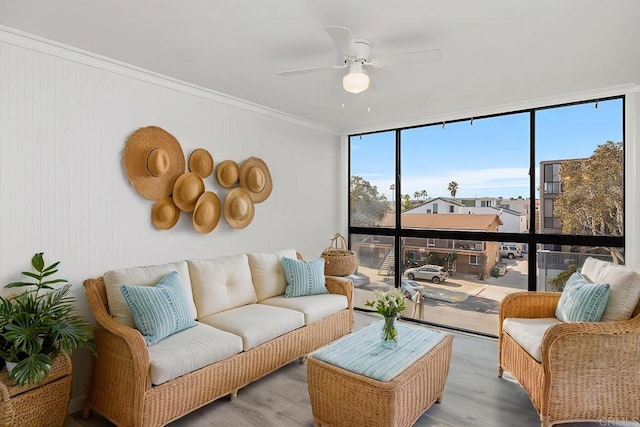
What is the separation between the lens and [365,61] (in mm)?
2570

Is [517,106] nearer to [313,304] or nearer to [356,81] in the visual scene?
[356,81]

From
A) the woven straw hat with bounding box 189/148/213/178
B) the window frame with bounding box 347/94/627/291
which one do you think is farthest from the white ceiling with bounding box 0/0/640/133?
the woven straw hat with bounding box 189/148/213/178

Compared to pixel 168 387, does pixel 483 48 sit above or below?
above

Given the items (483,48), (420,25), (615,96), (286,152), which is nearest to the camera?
(420,25)

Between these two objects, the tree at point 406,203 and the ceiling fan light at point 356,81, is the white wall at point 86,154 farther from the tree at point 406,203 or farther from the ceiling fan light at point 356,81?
the tree at point 406,203

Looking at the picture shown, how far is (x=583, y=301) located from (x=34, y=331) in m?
3.51

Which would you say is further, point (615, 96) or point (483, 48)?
point (615, 96)

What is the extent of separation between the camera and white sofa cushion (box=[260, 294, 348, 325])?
11.3 ft

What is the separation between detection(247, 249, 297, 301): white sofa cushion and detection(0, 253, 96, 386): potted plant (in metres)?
1.58

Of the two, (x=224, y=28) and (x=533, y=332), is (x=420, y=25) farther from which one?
(x=533, y=332)

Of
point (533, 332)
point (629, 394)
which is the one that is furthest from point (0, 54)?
point (629, 394)

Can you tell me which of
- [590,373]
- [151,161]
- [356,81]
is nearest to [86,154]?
[151,161]

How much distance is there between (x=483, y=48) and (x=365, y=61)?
807 millimetres

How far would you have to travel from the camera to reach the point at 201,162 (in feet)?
11.4
